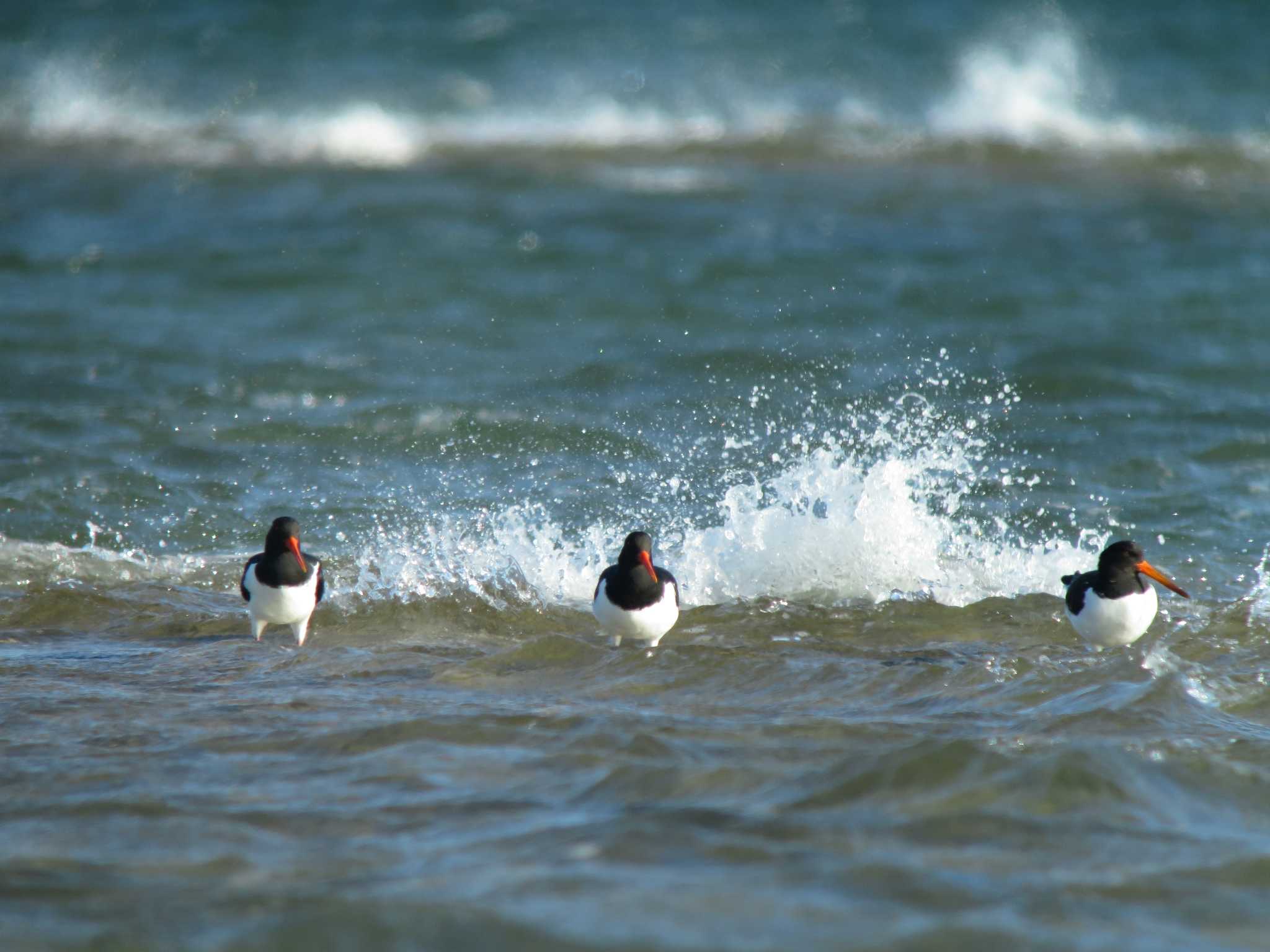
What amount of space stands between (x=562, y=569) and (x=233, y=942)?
12.9ft

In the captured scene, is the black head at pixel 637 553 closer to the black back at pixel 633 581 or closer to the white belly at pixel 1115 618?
the black back at pixel 633 581

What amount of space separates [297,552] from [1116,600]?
382 centimetres

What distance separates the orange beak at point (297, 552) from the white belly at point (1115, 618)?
248mm

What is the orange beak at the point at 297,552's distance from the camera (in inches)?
254

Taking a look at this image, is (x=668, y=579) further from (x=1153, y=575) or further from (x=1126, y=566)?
(x=1153, y=575)

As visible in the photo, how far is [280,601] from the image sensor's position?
639 cm

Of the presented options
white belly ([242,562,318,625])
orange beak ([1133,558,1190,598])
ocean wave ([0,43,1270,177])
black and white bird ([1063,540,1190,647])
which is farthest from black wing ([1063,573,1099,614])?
ocean wave ([0,43,1270,177])

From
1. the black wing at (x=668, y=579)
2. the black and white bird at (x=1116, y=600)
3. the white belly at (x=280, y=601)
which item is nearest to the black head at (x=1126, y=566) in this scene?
the black and white bird at (x=1116, y=600)

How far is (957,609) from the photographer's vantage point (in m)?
7.05

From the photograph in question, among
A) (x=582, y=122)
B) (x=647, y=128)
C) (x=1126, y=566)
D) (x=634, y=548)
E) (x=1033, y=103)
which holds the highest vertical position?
(x=1033, y=103)

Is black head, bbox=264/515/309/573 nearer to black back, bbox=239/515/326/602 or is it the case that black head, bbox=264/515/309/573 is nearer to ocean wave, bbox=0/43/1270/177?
black back, bbox=239/515/326/602

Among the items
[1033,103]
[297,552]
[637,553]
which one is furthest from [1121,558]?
[1033,103]

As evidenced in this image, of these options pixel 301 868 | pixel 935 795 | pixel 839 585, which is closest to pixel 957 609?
pixel 839 585

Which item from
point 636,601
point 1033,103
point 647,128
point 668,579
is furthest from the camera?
point 1033,103
